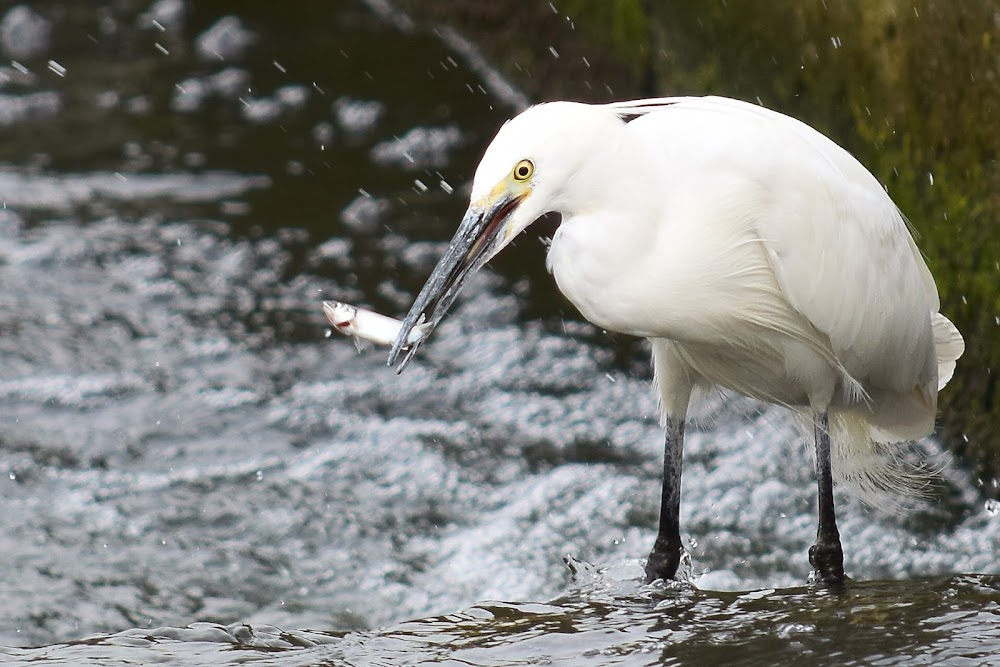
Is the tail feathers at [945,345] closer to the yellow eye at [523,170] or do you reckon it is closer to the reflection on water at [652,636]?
the reflection on water at [652,636]

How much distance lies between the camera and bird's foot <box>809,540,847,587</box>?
136 inches

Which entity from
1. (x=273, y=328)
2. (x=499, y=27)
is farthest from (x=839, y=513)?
(x=499, y=27)

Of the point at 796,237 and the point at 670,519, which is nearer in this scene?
the point at 796,237

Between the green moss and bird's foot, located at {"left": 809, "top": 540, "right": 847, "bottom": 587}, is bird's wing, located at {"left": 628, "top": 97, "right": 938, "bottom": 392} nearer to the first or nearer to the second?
bird's foot, located at {"left": 809, "top": 540, "right": 847, "bottom": 587}

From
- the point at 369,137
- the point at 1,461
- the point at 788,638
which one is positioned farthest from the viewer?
the point at 369,137

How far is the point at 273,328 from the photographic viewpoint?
5.67m

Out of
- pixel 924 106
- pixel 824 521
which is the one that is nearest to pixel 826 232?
pixel 824 521

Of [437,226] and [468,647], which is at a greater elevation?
[437,226]

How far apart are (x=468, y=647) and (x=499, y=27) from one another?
618cm

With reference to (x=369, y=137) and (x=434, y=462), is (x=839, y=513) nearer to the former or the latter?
(x=434, y=462)

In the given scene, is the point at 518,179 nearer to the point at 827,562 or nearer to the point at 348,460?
the point at 827,562

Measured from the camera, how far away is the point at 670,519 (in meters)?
3.71

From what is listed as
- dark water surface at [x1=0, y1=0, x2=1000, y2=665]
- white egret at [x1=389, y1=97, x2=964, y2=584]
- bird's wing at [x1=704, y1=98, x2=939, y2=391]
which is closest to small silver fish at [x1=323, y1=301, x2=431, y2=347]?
white egret at [x1=389, y1=97, x2=964, y2=584]

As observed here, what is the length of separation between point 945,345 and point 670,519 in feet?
3.10
